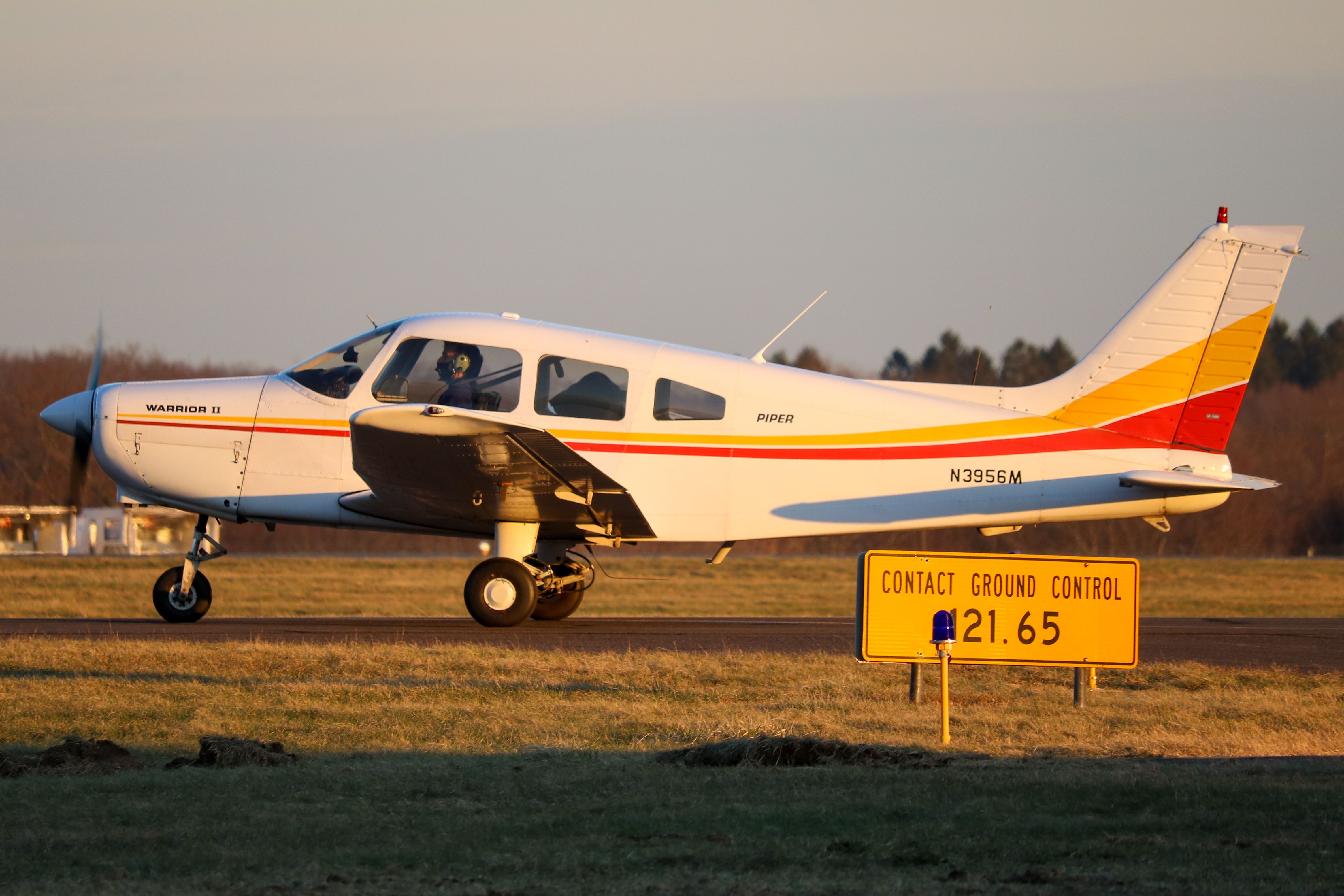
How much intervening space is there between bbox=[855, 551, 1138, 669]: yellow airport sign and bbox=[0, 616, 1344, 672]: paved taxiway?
3.48 metres

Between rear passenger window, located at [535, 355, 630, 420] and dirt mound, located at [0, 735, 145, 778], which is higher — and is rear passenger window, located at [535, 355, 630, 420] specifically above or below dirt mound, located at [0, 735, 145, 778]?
above

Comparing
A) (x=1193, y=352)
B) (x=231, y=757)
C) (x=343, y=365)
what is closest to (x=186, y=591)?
(x=343, y=365)

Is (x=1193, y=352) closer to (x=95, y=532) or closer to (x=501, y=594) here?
(x=501, y=594)

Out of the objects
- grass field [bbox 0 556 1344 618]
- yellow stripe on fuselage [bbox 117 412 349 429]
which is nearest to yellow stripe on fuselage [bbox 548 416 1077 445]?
yellow stripe on fuselage [bbox 117 412 349 429]

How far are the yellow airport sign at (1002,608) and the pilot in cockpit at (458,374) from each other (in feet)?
17.6

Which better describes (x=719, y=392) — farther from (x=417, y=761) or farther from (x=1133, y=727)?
(x=417, y=761)

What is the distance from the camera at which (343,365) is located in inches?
520

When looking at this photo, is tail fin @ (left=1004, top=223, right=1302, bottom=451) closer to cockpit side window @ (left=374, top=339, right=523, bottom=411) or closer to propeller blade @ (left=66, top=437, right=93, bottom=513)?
cockpit side window @ (left=374, top=339, right=523, bottom=411)

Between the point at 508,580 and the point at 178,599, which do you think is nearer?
the point at 508,580

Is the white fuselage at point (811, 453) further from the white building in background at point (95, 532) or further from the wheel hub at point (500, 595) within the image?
the white building in background at point (95, 532)

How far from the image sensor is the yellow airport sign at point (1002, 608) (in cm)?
834

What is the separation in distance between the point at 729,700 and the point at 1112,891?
4934 millimetres

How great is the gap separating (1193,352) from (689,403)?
514 centimetres

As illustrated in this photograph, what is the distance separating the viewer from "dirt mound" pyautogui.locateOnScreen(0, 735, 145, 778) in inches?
241
